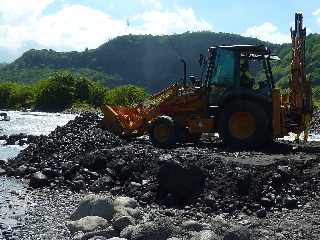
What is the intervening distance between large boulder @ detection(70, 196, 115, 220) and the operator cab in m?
7.29

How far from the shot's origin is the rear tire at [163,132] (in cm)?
1912

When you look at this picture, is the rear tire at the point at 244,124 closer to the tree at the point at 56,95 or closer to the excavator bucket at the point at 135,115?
the excavator bucket at the point at 135,115

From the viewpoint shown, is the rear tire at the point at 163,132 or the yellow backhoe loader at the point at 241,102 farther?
the rear tire at the point at 163,132

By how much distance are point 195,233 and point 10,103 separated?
379ft

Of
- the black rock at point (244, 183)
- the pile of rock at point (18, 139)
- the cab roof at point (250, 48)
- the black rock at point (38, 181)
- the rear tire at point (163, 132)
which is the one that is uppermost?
the cab roof at point (250, 48)

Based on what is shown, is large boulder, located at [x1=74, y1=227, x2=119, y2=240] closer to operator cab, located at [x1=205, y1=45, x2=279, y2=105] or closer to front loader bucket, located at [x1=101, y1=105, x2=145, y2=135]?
operator cab, located at [x1=205, y1=45, x2=279, y2=105]

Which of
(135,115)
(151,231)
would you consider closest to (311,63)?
(135,115)

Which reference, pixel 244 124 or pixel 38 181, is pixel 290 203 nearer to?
pixel 244 124

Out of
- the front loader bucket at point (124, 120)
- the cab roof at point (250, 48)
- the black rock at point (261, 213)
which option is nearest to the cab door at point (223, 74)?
the cab roof at point (250, 48)

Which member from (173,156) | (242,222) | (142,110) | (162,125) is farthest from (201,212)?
(142,110)

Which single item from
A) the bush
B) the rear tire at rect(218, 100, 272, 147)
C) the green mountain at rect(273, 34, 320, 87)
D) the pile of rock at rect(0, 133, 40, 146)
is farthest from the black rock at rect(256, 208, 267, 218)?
the green mountain at rect(273, 34, 320, 87)

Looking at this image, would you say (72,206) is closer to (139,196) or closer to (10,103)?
(139,196)

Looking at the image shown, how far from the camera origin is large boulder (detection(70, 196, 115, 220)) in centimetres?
1231

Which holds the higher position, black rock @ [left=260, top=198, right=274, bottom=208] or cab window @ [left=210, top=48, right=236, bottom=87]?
cab window @ [left=210, top=48, right=236, bottom=87]
